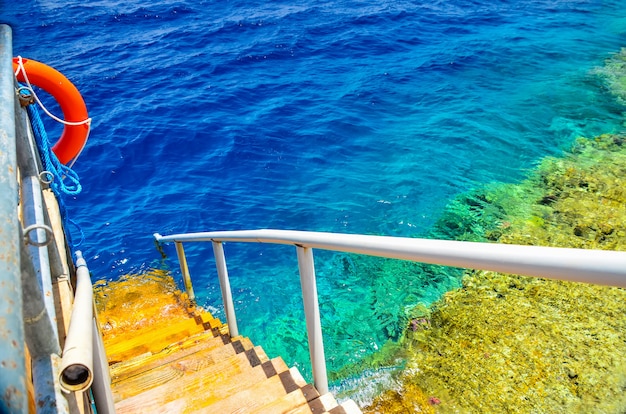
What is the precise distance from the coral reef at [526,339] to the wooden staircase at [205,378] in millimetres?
1534

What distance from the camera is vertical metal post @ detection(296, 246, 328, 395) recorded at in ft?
6.67

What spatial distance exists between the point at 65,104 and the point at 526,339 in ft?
17.7

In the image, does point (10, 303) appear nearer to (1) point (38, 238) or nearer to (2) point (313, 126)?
(1) point (38, 238)

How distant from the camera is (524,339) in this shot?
174 inches

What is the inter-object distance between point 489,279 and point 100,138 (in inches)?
366

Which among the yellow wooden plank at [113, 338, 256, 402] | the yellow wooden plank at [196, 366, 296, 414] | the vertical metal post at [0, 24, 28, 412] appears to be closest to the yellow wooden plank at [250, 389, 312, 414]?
the yellow wooden plank at [196, 366, 296, 414]

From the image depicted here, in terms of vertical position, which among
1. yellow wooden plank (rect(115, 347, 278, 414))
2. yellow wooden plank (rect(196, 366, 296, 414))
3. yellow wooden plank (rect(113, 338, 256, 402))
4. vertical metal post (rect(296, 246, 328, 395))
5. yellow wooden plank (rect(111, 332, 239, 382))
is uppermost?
vertical metal post (rect(296, 246, 328, 395))

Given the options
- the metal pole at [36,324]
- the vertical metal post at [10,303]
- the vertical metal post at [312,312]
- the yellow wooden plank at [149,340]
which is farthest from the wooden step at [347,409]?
the yellow wooden plank at [149,340]

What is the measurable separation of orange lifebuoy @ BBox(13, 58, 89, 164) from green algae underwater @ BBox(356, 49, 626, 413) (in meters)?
3.94

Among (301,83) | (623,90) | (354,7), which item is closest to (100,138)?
(301,83)

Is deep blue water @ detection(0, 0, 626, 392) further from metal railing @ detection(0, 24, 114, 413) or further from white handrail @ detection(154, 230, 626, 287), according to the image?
metal railing @ detection(0, 24, 114, 413)

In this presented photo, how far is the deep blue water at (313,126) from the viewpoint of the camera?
6.73 metres

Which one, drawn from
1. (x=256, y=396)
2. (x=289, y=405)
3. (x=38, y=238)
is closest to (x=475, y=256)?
(x=38, y=238)

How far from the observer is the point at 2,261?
2.07 feet
